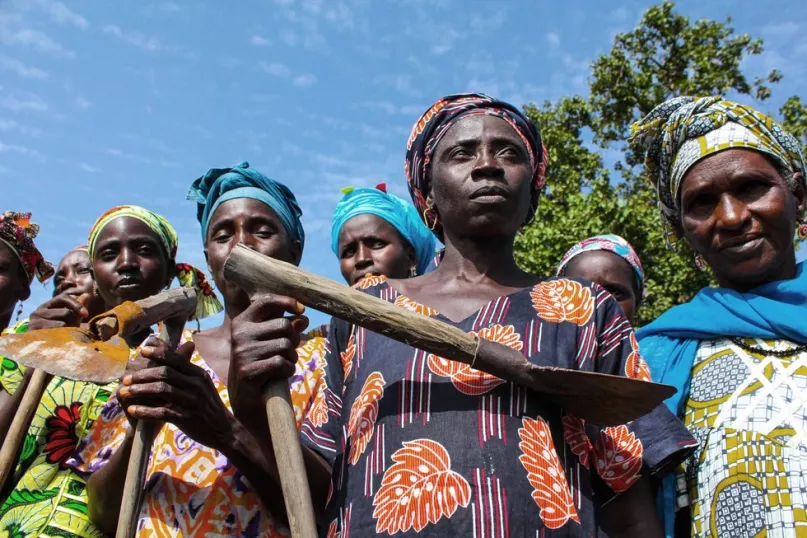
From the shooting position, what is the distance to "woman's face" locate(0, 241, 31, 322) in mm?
4043

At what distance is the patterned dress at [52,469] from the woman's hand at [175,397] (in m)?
0.81

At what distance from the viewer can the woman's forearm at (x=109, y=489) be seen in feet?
7.82

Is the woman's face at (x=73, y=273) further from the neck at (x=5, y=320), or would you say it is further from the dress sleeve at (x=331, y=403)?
the dress sleeve at (x=331, y=403)

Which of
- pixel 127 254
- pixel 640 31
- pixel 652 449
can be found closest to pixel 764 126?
pixel 652 449

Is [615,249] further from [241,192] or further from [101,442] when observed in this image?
[101,442]

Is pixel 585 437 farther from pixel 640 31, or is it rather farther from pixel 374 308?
pixel 640 31

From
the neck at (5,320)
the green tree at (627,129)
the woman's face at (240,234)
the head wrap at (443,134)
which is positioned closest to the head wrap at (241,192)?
the woman's face at (240,234)

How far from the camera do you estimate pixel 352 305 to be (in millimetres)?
1910

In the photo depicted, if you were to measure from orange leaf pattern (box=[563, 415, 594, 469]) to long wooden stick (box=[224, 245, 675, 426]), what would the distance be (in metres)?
0.06

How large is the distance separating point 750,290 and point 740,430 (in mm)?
596

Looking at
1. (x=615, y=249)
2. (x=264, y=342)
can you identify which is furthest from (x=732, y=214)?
(x=615, y=249)

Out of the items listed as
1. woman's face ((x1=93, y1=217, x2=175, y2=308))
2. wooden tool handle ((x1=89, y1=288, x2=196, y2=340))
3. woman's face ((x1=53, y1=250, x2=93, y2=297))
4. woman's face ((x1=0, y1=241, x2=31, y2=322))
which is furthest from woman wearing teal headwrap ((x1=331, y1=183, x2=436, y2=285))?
wooden tool handle ((x1=89, y1=288, x2=196, y2=340))

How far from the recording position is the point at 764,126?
8.94 feet

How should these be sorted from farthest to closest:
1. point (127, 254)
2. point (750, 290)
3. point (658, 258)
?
point (658, 258) < point (127, 254) < point (750, 290)
